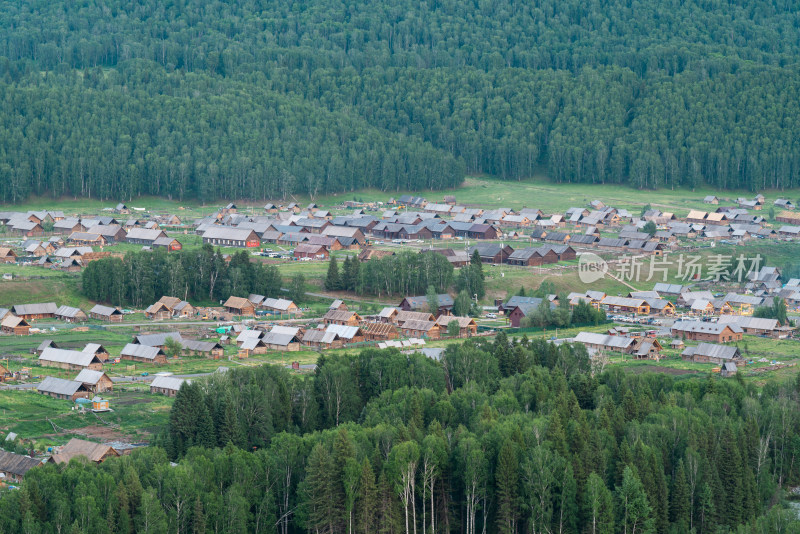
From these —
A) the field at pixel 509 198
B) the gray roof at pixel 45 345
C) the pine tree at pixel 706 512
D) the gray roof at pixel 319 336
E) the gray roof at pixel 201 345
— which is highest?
the field at pixel 509 198

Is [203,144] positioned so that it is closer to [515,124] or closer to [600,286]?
[515,124]

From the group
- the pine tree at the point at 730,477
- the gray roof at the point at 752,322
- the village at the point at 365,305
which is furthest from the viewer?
the gray roof at the point at 752,322

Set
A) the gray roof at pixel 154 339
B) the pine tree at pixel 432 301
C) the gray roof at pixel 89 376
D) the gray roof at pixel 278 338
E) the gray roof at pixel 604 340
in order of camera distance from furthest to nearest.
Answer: the pine tree at pixel 432 301, the gray roof at pixel 604 340, the gray roof at pixel 278 338, the gray roof at pixel 154 339, the gray roof at pixel 89 376

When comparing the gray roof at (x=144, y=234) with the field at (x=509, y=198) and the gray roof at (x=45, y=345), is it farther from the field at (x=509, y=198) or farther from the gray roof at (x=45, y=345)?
the gray roof at (x=45, y=345)


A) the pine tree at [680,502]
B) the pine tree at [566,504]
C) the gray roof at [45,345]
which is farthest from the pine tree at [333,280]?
the pine tree at [680,502]

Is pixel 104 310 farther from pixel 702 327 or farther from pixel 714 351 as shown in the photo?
pixel 714 351

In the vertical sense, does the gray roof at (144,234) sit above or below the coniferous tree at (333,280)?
above

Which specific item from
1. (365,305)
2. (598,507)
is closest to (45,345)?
(365,305)
